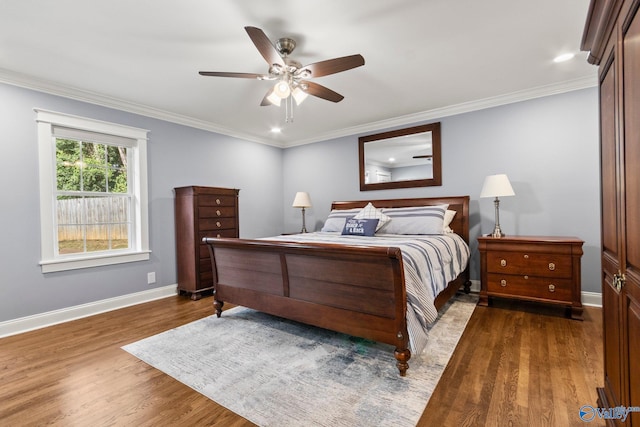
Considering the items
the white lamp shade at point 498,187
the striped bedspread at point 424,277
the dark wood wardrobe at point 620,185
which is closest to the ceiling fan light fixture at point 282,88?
the striped bedspread at point 424,277

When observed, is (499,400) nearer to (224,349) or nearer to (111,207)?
(224,349)

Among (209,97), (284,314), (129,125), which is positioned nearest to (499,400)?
(284,314)

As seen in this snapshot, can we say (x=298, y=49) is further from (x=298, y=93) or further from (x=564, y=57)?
(x=564, y=57)

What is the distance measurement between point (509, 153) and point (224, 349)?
3.80m

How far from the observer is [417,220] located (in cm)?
363

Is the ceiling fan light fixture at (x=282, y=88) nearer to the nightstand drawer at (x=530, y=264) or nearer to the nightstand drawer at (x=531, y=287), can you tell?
the nightstand drawer at (x=530, y=264)

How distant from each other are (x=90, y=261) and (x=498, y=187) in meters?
4.59

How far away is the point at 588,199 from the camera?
320 cm

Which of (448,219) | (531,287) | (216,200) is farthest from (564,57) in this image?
(216,200)

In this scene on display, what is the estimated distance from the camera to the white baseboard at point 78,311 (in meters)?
2.79

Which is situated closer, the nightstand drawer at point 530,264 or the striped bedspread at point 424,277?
the striped bedspread at point 424,277

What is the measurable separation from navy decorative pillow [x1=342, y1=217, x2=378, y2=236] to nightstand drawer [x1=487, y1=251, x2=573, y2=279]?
4.24 feet

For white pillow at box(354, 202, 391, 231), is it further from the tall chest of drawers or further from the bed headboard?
the tall chest of drawers

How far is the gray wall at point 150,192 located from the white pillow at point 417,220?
2531 millimetres
